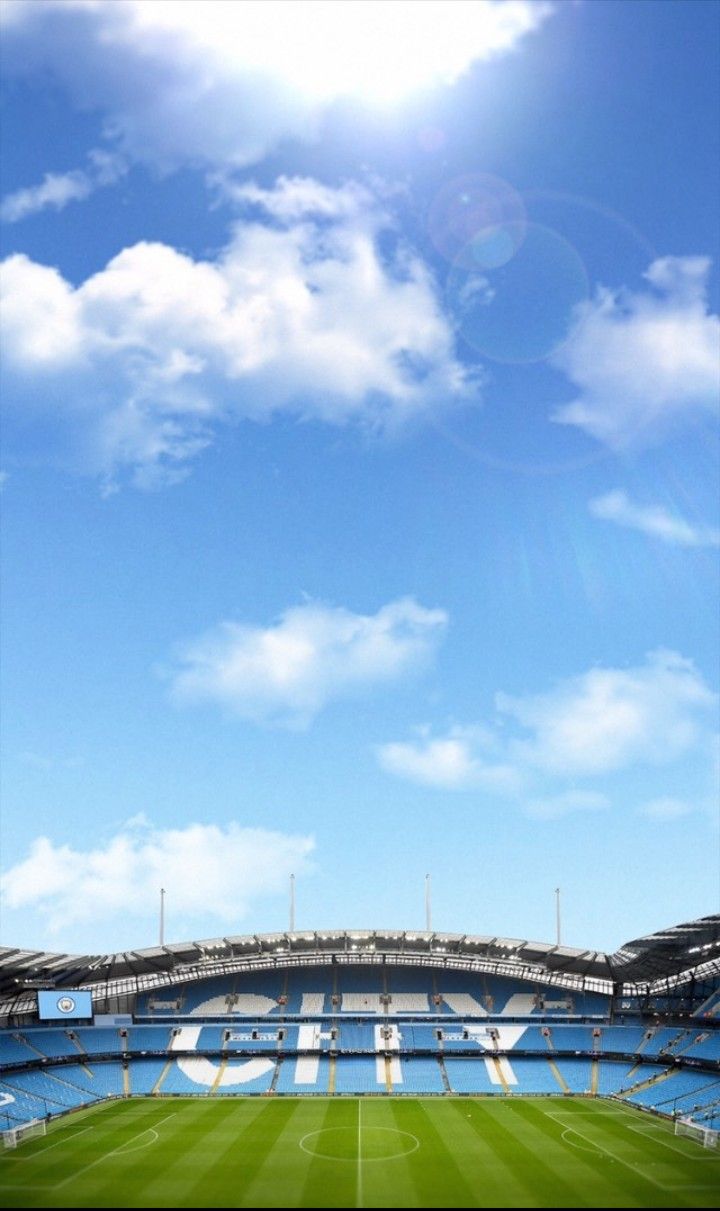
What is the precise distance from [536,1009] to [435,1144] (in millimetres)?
42199

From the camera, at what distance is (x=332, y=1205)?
40.3 metres

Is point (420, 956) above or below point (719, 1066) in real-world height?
above

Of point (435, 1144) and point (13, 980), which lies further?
point (13, 980)

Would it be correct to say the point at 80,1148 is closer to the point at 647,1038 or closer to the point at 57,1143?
the point at 57,1143

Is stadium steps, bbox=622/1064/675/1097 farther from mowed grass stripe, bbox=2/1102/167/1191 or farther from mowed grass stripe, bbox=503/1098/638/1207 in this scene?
mowed grass stripe, bbox=2/1102/167/1191

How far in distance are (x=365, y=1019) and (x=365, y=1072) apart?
33.6 feet

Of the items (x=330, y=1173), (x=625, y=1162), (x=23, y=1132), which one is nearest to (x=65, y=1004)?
(x=23, y=1132)

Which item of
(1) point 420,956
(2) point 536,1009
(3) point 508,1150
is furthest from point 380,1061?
(3) point 508,1150

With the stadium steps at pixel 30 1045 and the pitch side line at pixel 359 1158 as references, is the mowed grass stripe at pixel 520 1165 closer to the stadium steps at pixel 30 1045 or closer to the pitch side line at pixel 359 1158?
the pitch side line at pixel 359 1158

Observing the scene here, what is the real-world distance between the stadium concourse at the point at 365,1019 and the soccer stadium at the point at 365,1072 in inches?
9.7

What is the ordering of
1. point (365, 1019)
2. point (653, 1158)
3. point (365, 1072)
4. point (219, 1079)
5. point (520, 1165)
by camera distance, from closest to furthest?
point (520, 1165), point (653, 1158), point (219, 1079), point (365, 1072), point (365, 1019)

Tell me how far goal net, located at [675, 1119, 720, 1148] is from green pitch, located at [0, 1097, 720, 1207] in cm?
68

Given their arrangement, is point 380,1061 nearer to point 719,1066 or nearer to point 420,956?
point 420,956

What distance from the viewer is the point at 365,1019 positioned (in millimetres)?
89812
